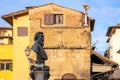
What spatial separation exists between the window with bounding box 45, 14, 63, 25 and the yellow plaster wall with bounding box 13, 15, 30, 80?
2.28 meters

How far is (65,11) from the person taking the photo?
51.3 metres

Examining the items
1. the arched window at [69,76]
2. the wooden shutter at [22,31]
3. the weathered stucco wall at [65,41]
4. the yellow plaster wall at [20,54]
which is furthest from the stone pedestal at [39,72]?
the wooden shutter at [22,31]

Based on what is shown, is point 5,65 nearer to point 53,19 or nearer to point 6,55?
point 6,55

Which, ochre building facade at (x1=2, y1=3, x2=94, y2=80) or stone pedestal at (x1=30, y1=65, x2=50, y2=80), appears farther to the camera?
ochre building facade at (x1=2, y1=3, x2=94, y2=80)

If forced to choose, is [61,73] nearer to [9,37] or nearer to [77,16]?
[77,16]

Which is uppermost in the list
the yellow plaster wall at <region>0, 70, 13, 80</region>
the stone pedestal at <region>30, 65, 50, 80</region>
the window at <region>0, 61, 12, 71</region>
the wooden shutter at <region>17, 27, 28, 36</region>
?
the wooden shutter at <region>17, 27, 28, 36</region>

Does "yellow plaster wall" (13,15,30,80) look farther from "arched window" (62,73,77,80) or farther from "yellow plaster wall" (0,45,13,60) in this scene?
"arched window" (62,73,77,80)

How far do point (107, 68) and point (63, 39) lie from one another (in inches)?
198

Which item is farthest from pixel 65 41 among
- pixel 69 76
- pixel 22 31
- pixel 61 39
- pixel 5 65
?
pixel 5 65

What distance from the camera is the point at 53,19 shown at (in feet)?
169

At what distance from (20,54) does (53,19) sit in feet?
16.2

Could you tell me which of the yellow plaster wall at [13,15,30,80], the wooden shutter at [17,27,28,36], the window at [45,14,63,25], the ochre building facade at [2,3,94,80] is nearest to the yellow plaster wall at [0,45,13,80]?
the yellow plaster wall at [13,15,30,80]

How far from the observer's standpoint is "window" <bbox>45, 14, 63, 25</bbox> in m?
51.3

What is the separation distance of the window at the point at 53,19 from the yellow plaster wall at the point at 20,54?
2.28 m
